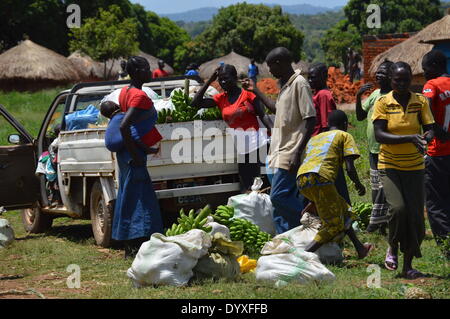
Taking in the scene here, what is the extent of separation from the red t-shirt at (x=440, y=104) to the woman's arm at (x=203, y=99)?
2538mm

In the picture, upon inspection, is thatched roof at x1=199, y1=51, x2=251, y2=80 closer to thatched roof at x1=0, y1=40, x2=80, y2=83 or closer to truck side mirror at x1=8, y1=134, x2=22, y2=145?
thatched roof at x1=0, y1=40, x2=80, y2=83

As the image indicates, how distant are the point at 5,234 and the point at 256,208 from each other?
310cm

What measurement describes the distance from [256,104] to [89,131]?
1947 mm

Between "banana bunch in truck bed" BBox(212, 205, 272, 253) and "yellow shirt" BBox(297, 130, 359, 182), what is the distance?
1278 millimetres

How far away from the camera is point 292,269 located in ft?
20.2

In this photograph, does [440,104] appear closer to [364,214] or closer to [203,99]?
[364,214]

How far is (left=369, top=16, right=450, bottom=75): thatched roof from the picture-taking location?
22531mm

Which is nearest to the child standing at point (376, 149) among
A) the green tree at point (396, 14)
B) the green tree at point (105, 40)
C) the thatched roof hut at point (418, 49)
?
the thatched roof hut at point (418, 49)

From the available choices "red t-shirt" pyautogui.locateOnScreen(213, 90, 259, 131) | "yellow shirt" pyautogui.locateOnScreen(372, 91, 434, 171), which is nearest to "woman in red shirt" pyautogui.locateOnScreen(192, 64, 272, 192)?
"red t-shirt" pyautogui.locateOnScreen(213, 90, 259, 131)
